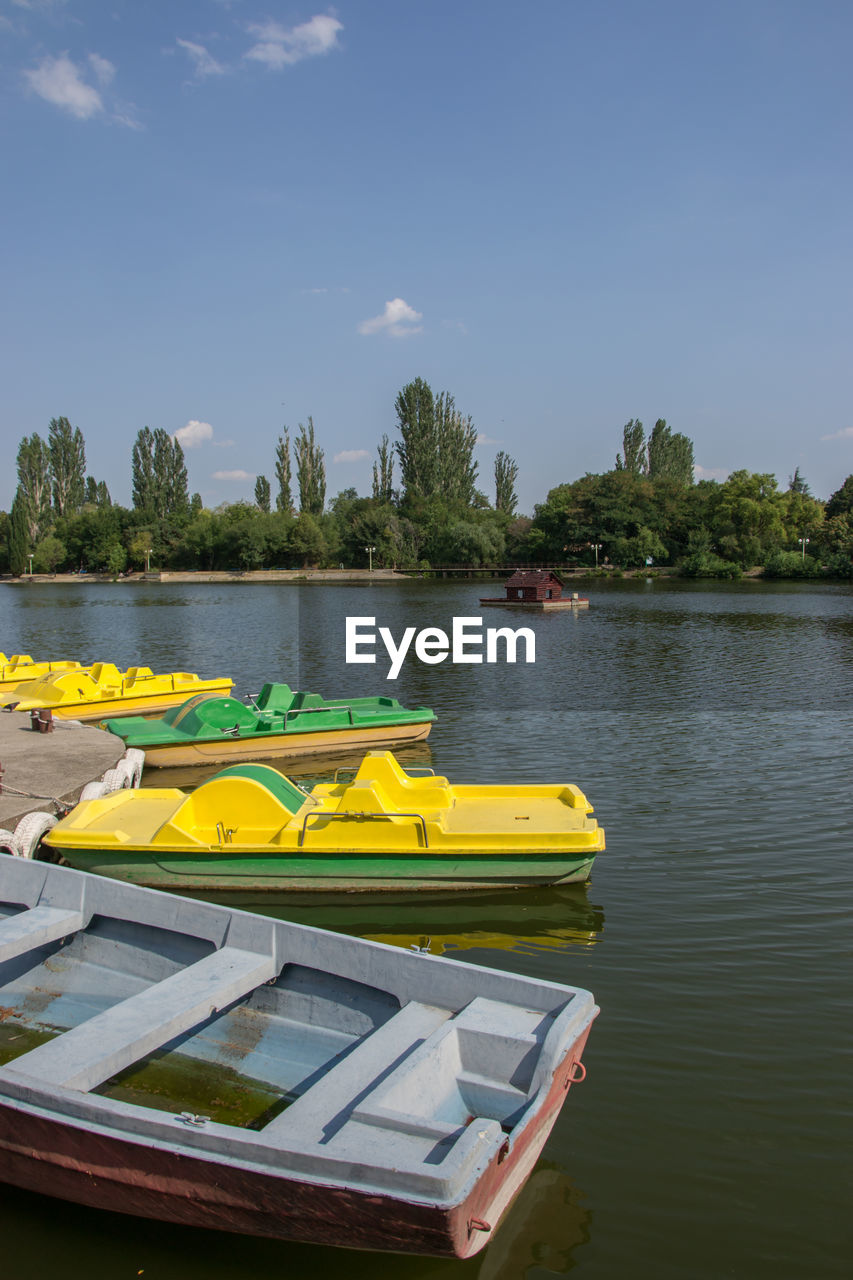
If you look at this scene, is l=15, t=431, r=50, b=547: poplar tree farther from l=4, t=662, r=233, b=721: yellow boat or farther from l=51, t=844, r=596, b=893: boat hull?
l=51, t=844, r=596, b=893: boat hull

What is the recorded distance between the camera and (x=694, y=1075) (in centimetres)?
673

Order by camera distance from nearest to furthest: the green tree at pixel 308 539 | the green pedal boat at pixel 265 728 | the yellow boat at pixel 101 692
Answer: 1. the green pedal boat at pixel 265 728
2. the yellow boat at pixel 101 692
3. the green tree at pixel 308 539

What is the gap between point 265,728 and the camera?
17047 millimetres

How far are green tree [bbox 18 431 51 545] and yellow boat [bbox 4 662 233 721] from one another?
113 meters

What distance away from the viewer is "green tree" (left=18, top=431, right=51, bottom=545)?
12381 centimetres

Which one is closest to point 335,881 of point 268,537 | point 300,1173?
point 300,1173

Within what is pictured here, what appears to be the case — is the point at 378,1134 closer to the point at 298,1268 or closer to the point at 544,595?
the point at 298,1268

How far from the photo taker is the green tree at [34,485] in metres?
124

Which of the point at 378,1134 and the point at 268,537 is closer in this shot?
the point at 378,1134

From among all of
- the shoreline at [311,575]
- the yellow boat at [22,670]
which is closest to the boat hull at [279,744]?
the yellow boat at [22,670]

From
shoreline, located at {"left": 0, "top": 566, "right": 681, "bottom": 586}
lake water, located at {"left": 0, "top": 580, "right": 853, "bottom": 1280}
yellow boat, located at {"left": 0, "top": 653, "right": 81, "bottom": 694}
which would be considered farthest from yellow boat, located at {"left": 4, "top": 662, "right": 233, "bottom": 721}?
shoreline, located at {"left": 0, "top": 566, "right": 681, "bottom": 586}

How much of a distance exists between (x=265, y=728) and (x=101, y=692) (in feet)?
18.0

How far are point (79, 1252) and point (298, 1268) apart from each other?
128 centimetres

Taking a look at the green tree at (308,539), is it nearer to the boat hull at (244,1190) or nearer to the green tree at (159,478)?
the green tree at (159,478)
